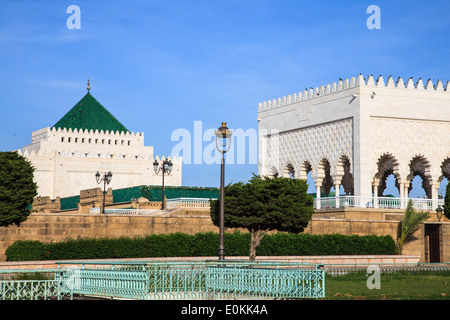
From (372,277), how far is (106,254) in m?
8.64

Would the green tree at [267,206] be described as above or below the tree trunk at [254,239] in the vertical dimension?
above

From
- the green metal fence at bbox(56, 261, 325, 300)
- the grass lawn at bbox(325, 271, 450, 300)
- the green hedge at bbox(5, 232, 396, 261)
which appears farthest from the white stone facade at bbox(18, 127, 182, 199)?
the green metal fence at bbox(56, 261, 325, 300)

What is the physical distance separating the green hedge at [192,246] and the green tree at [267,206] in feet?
5.87

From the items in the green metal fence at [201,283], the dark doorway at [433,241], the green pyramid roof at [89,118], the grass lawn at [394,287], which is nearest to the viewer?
the green metal fence at [201,283]

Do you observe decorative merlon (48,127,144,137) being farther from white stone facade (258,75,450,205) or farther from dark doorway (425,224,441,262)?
dark doorway (425,224,441,262)

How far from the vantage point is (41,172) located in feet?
161

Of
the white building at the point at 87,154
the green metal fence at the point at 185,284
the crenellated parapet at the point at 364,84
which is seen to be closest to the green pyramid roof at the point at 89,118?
the white building at the point at 87,154

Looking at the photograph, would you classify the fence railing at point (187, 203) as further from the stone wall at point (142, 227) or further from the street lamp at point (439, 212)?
the street lamp at point (439, 212)

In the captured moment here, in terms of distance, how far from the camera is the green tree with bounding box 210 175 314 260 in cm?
2144

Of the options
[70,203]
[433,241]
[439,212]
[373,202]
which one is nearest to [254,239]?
[373,202]

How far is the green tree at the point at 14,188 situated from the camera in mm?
21417

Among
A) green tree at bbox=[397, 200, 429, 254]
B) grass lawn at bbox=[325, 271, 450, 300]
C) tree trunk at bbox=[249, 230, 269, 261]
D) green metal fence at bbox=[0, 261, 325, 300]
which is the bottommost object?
grass lawn at bbox=[325, 271, 450, 300]

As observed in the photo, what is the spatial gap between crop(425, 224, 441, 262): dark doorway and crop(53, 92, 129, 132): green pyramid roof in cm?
3414

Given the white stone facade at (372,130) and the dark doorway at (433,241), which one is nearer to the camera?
Result: the dark doorway at (433,241)
